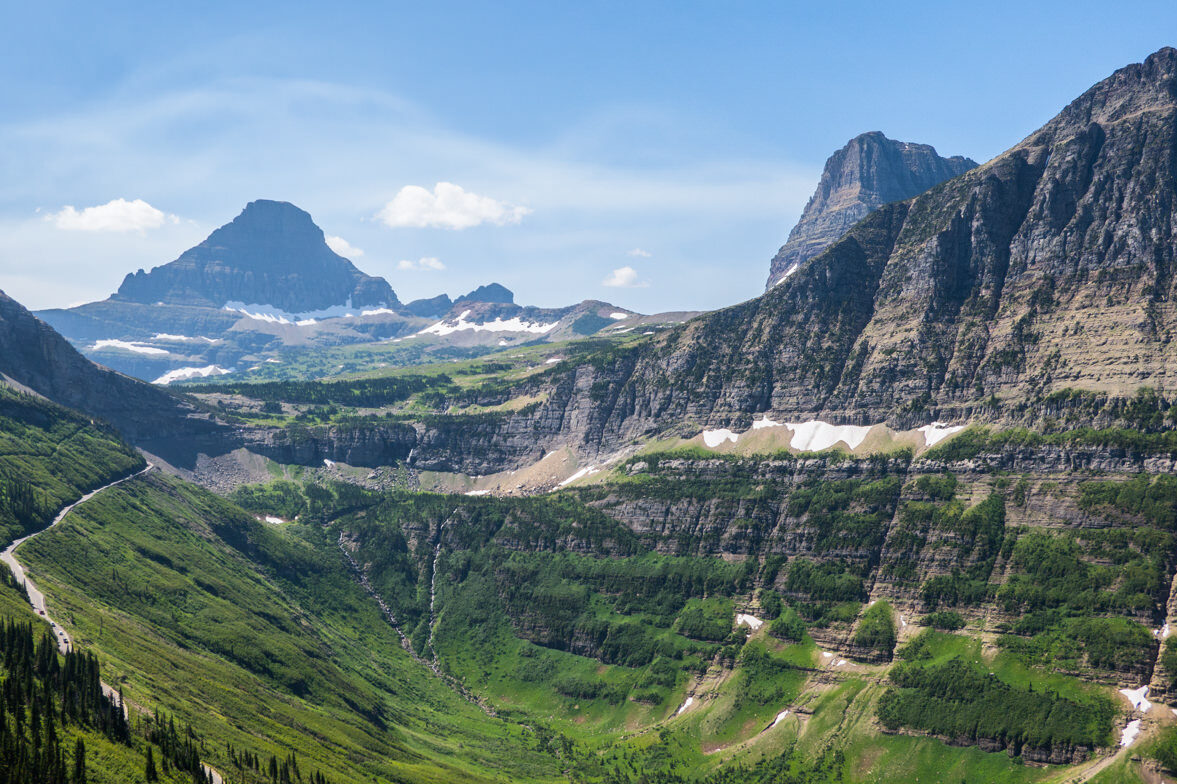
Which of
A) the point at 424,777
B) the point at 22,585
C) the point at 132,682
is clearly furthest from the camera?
the point at 424,777

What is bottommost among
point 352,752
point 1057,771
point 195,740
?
point 1057,771

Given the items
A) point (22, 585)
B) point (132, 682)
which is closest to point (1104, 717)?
point (132, 682)

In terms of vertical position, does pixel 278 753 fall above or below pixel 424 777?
above

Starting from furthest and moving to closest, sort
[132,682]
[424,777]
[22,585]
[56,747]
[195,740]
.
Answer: [424,777] < [22,585] < [132,682] < [195,740] < [56,747]

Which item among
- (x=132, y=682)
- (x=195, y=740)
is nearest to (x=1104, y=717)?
(x=195, y=740)

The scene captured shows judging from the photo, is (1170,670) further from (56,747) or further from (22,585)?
(22,585)

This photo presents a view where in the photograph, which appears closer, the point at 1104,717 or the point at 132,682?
the point at 132,682
